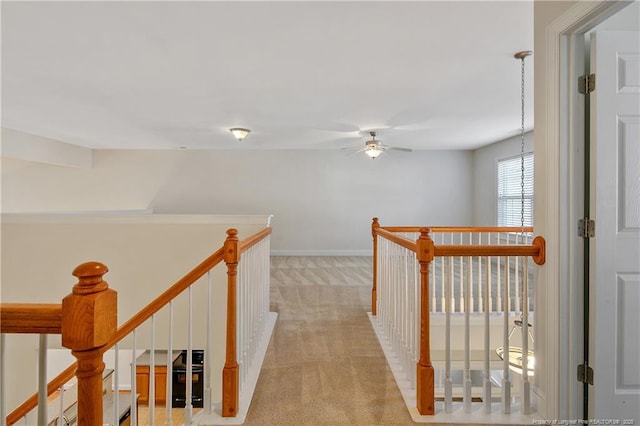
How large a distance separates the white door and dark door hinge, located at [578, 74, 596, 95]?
0.08ft

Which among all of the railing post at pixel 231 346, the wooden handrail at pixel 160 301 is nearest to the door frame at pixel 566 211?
the railing post at pixel 231 346

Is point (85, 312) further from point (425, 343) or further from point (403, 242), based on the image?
point (403, 242)

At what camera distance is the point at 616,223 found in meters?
1.61

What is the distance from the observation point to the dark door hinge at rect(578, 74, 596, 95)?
1.62 metres

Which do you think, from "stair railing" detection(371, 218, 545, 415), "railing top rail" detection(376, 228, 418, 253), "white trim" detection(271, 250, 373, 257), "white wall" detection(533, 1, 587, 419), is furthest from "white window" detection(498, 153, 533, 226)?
"white wall" detection(533, 1, 587, 419)

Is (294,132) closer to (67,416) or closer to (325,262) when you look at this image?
(325,262)

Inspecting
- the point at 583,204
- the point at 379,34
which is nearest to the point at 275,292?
the point at 379,34

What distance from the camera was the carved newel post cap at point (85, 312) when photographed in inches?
35.1

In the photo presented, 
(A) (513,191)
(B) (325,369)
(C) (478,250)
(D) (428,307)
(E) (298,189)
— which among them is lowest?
(B) (325,369)

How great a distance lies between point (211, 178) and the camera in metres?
7.56

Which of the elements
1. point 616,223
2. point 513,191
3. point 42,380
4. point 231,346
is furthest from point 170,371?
point 513,191

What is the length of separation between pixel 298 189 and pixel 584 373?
6.38 m

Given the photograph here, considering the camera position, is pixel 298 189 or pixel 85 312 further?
pixel 298 189

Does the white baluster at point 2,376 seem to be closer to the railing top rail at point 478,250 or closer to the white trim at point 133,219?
the railing top rail at point 478,250
